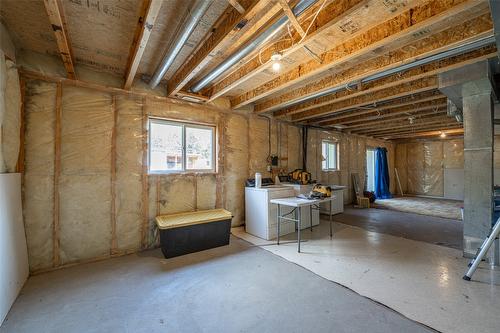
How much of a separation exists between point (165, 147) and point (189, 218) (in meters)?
1.29

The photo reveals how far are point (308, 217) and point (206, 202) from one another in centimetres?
216

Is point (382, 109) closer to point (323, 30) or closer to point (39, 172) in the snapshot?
point (323, 30)

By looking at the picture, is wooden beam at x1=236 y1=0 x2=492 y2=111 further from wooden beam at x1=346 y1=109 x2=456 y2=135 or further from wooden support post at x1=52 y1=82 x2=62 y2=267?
wooden beam at x1=346 y1=109 x2=456 y2=135

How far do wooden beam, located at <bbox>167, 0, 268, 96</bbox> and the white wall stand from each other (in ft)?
7.15

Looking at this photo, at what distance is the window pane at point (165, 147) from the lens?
3.57 meters

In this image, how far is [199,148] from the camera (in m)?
4.07

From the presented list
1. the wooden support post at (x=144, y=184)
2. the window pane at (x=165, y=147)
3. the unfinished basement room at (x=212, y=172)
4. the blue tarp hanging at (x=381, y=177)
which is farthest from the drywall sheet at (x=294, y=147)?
the blue tarp hanging at (x=381, y=177)

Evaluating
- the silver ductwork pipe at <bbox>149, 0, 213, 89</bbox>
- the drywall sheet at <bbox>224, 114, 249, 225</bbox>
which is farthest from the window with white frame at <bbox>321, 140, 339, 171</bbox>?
the silver ductwork pipe at <bbox>149, 0, 213, 89</bbox>

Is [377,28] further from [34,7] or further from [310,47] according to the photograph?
[34,7]

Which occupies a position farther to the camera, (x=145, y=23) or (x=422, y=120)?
(x=422, y=120)

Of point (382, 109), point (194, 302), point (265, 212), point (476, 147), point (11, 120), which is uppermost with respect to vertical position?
point (382, 109)

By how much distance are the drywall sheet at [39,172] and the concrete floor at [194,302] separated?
1.19 feet

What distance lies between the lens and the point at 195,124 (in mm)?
3953

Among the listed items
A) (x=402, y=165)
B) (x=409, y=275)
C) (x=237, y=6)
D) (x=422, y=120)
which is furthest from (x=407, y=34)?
(x=402, y=165)
